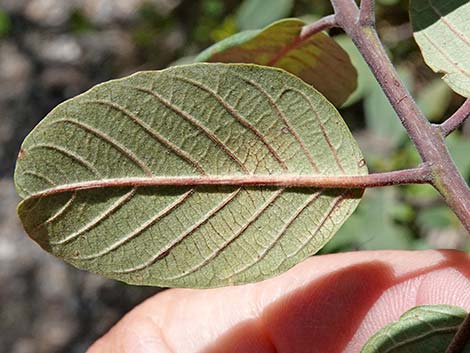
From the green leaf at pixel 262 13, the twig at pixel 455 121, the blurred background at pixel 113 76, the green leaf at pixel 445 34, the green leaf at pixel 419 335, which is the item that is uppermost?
the green leaf at pixel 445 34

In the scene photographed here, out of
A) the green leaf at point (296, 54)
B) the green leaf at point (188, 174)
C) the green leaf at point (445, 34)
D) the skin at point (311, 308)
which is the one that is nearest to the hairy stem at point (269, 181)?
the green leaf at point (188, 174)

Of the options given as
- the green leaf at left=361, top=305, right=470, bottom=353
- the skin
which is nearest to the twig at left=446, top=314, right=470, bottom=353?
the green leaf at left=361, top=305, right=470, bottom=353

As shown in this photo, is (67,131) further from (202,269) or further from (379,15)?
(379,15)

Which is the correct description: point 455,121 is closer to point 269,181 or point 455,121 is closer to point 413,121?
point 413,121

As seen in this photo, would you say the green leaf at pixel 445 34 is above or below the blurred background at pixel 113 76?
above

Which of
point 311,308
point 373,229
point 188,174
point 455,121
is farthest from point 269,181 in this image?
point 373,229

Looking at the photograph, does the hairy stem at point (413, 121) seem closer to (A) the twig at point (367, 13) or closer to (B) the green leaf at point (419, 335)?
(A) the twig at point (367, 13)
